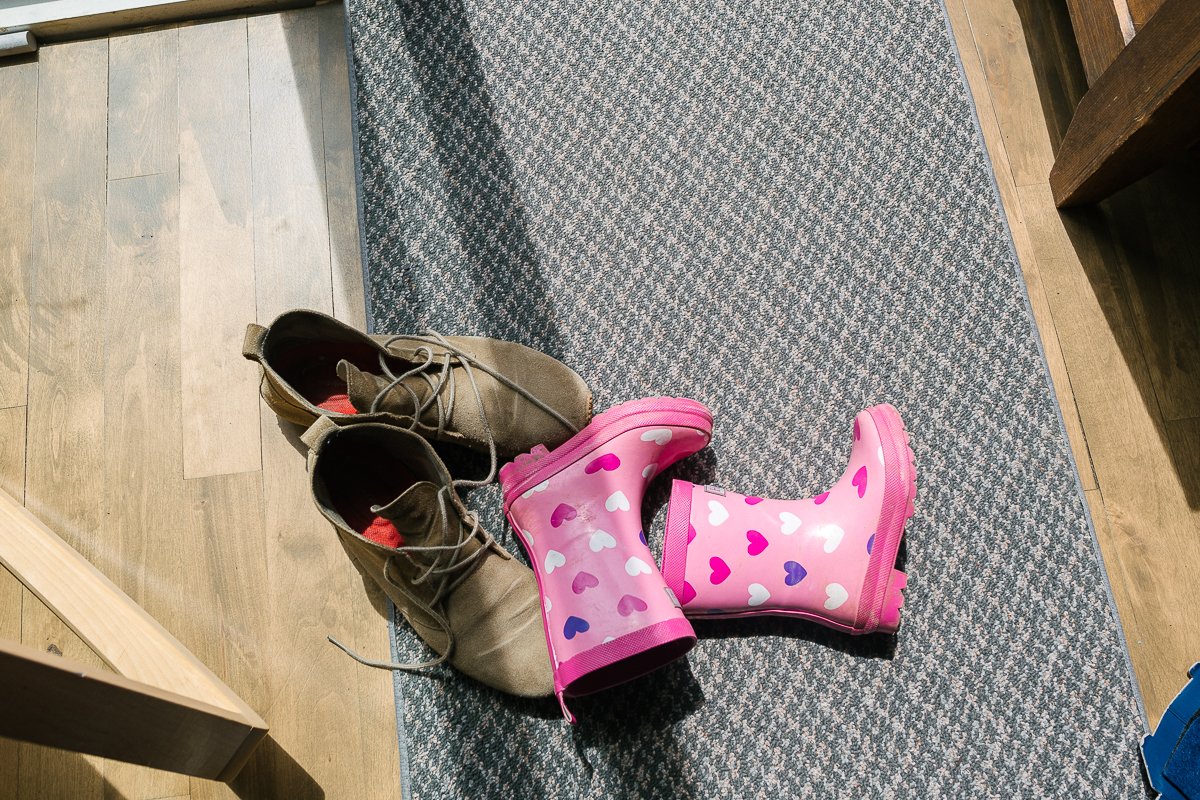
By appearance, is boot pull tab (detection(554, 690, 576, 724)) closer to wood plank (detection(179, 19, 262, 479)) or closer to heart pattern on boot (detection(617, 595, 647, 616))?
heart pattern on boot (detection(617, 595, 647, 616))

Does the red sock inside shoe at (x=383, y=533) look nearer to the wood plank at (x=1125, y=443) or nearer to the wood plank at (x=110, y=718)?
the wood plank at (x=110, y=718)

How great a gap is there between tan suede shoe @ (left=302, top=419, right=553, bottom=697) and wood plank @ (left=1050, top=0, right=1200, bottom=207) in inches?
30.9

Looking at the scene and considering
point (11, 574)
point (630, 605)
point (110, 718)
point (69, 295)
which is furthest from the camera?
point (69, 295)

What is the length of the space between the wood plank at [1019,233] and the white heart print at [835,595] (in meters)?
0.32

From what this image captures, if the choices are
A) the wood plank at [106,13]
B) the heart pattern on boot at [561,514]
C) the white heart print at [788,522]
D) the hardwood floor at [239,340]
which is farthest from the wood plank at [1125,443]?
A: the wood plank at [106,13]

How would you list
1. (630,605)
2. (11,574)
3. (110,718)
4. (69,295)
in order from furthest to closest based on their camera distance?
(69,295), (11,574), (630,605), (110,718)

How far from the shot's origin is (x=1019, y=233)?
1.06 metres

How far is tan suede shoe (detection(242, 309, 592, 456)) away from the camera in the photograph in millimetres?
943

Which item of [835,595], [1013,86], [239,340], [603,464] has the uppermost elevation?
[1013,86]

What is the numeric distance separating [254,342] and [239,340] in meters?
0.18

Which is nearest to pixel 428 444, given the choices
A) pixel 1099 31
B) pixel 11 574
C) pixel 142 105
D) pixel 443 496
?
pixel 443 496

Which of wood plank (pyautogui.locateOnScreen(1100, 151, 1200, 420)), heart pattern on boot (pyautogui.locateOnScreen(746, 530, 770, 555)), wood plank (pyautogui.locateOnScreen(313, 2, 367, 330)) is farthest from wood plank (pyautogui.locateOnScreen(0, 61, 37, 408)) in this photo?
wood plank (pyautogui.locateOnScreen(1100, 151, 1200, 420))

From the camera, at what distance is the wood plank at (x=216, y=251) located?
1043 millimetres

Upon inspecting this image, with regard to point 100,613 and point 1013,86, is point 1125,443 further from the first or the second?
point 100,613
